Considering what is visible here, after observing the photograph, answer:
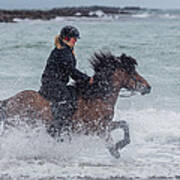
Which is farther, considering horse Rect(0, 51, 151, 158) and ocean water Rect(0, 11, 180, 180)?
horse Rect(0, 51, 151, 158)

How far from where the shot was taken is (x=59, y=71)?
677 centimetres

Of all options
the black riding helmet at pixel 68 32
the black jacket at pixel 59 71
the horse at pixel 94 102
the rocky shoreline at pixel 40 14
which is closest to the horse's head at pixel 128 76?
the horse at pixel 94 102

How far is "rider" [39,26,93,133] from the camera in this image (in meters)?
6.70

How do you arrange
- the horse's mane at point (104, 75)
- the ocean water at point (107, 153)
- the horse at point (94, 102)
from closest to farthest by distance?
the ocean water at point (107, 153) → the horse at point (94, 102) → the horse's mane at point (104, 75)

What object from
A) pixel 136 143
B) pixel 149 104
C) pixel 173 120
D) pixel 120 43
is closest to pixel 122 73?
pixel 136 143

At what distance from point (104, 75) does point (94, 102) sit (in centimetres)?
42

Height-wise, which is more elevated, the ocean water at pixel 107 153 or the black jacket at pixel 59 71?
the black jacket at pixel 59 71

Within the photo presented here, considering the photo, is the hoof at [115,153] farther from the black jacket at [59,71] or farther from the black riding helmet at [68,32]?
the black riding helmet at [68,32]

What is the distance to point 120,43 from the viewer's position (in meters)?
28.1

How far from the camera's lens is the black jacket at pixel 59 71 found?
22.0ft

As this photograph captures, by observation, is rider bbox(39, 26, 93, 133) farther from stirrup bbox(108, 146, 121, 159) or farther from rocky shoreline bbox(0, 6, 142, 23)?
rocky shoreline bbox(0, 6, 142, 23)

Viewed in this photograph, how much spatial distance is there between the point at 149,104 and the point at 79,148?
534cm

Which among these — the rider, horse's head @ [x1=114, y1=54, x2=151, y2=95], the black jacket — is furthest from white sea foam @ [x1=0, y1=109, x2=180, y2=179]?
horse's head @ [x1=114, y1=54, x2=151, y2=95]

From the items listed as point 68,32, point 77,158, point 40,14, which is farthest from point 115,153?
point 40,14
